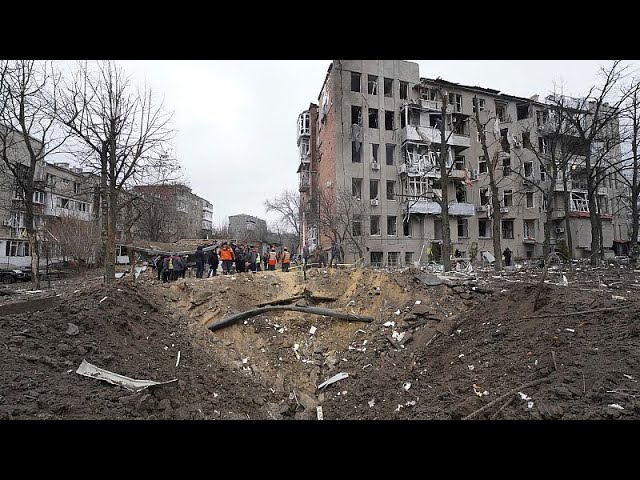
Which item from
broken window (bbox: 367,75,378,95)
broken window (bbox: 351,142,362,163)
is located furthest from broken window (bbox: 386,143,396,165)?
broken window (bbox: 367,75,378,95)

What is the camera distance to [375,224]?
32.3 metres

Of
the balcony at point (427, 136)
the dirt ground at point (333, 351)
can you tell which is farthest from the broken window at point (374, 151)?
the dirt ground at point (333, 351)

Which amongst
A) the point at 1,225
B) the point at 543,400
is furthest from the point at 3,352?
the point at 1,225

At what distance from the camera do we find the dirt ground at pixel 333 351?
5.21m

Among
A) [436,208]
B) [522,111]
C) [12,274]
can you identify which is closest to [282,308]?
[436,208]

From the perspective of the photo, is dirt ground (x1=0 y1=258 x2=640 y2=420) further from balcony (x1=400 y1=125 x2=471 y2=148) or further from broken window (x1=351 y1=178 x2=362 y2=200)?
balcony (x1=400 y1=125 x2=471 y2=148)

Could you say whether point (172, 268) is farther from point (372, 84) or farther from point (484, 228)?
point (484, 228)

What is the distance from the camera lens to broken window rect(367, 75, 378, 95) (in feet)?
110

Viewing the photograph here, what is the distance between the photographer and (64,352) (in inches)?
268

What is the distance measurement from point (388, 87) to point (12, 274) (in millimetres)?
34217

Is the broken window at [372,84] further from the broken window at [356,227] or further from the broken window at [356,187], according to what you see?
the broken window at [356,227]

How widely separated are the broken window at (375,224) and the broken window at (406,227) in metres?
2.42
